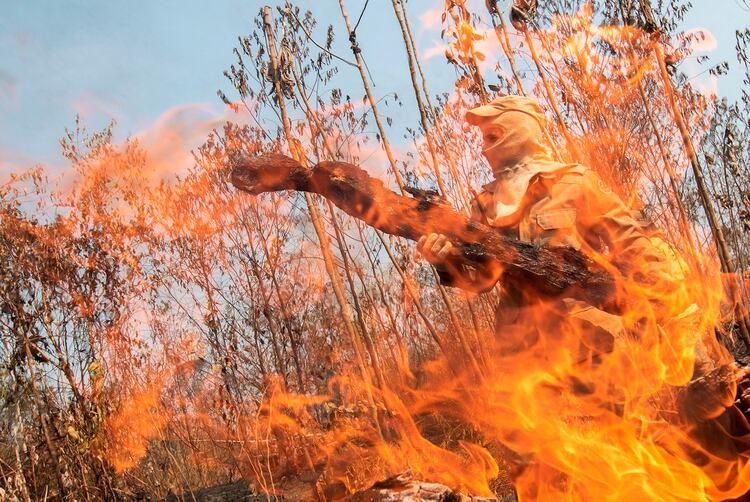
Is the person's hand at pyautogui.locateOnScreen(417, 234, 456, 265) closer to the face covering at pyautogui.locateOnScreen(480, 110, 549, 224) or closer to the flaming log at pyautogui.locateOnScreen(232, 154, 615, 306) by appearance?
the flaming log at pyautogui.locateOnScreen(232, 154, 615, 306)

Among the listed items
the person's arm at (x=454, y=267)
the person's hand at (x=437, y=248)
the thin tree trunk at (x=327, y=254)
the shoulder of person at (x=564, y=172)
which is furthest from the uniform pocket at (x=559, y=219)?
the thin tree trunk at (x=327, y=254)

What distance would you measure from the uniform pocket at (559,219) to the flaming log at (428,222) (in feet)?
0.52

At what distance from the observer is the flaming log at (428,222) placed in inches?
73.9

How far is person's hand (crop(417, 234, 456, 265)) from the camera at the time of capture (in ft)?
6.62

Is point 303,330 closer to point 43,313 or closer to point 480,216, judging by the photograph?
point 43,313

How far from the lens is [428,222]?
2066 mm

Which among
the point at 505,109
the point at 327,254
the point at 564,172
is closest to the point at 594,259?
the point at 564,172

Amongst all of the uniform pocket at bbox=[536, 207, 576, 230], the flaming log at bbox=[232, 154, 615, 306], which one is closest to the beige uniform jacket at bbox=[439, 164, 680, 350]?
the uniform pocket at bbox=[536, 207, 576, 230]

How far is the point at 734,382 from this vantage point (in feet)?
5.71

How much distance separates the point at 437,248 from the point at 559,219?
1.63 ft

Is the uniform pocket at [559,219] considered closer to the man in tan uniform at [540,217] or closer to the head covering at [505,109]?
the man in tan uniform at [540,217]

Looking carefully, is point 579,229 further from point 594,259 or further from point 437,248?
point 437,248

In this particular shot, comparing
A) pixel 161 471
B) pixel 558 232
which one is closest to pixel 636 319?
pixel 558 232

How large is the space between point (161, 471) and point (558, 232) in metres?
7.87
